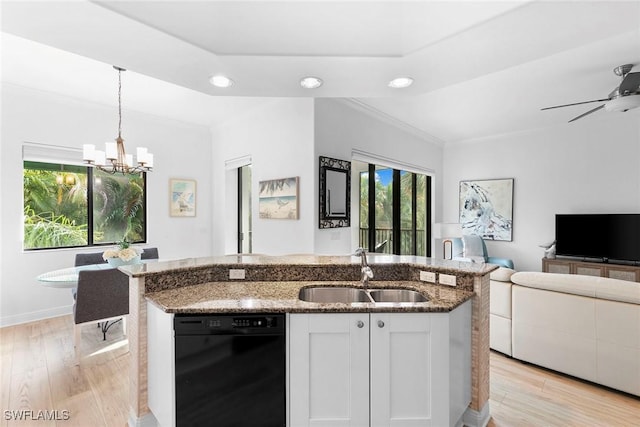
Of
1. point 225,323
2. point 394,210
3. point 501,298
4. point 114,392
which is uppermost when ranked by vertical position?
point 394,210

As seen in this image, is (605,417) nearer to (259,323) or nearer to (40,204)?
(259,323)

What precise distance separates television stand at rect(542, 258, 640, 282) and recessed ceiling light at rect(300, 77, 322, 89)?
15.5 feet

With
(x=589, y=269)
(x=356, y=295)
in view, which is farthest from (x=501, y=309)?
(x=589, y=269)

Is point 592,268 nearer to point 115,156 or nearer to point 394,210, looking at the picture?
point 394,210

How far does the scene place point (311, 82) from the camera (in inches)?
94.0

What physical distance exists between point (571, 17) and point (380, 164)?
310cm

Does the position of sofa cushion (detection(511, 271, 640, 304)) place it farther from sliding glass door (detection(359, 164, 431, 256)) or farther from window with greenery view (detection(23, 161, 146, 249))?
window with greenery view (detection(23, 161, 146, 249))

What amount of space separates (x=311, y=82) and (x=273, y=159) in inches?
67.2

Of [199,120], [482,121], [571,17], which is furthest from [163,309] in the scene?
[482,121]

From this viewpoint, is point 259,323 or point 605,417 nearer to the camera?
point 259,323

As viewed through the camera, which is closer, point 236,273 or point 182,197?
point 236,273

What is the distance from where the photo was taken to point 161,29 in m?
1.75

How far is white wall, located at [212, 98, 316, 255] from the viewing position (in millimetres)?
3529

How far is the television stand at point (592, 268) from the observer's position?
4.27 m
